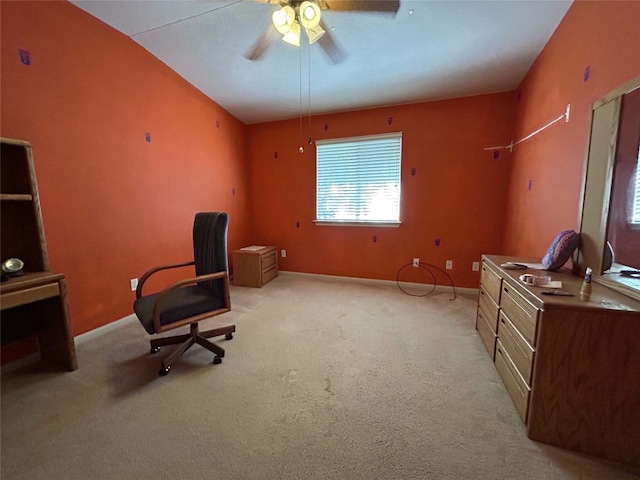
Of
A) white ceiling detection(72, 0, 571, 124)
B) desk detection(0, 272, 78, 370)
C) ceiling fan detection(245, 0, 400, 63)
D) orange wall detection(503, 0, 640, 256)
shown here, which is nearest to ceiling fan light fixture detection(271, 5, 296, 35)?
ceiling fan detection(245, 0, 400, 63)

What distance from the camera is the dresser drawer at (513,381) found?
4.41 feet

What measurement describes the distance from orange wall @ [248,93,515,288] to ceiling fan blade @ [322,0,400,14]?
1.94 metres

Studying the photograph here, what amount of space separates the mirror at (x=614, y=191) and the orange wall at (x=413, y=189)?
1.70 metres

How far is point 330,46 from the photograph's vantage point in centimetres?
196

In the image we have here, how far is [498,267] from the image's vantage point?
6.13ft

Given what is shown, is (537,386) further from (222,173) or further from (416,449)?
(222,173)

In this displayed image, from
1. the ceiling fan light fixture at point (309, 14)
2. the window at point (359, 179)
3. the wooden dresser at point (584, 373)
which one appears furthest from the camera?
the window at point (359, 179)

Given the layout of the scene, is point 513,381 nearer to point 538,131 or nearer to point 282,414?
point 282,414

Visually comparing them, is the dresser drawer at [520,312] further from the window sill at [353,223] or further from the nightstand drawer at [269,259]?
the nightstand drawer at [269,259]

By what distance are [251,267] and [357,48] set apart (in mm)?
2861

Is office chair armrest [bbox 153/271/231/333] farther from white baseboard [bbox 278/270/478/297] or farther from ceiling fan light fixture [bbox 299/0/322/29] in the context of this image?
white baseboard [bbox 278/270/478/297]

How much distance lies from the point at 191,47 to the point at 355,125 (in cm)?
210

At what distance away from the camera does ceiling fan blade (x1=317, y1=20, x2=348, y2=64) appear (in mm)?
1806

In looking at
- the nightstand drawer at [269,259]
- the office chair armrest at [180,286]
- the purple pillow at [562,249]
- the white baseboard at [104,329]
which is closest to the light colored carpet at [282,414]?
the white baseboard at [104,329]
